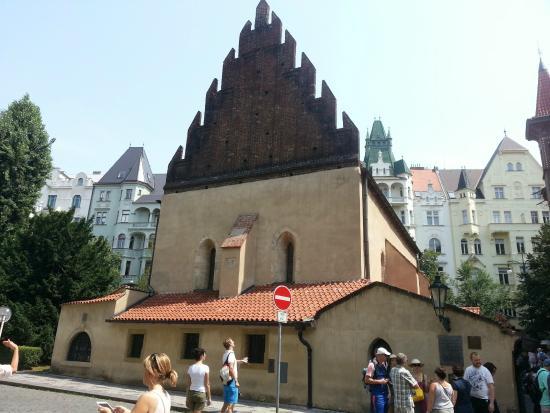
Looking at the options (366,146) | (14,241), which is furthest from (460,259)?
(14,241)

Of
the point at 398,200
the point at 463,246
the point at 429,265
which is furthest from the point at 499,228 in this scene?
the point at 429,265

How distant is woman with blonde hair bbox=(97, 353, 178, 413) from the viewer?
11.1ft

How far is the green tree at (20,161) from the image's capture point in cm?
2731

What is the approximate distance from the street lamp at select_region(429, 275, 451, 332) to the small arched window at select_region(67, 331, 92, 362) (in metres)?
13.8

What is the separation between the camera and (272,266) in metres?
17.0

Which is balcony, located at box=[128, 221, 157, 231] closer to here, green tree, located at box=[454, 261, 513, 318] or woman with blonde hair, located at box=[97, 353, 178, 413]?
green tree, located at box=[454, 261, 513, 318]

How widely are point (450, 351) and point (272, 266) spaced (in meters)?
7.60

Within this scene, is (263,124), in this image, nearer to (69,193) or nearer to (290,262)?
(290,262)

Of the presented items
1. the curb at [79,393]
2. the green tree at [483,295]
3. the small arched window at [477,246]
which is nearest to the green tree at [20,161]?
the curb at [79,393]

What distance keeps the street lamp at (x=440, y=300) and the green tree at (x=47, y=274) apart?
18661 mm

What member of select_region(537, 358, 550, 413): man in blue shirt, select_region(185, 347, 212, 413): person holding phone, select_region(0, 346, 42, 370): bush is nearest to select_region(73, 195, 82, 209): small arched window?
select_region(0, 346, 42, 370): bush

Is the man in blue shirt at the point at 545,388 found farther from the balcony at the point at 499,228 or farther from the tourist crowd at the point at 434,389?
the balcony at the point at 499,228

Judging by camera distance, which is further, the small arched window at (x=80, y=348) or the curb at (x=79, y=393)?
the small arched window at (x=80, y=348)

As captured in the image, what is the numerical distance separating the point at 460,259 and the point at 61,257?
1717 inches
